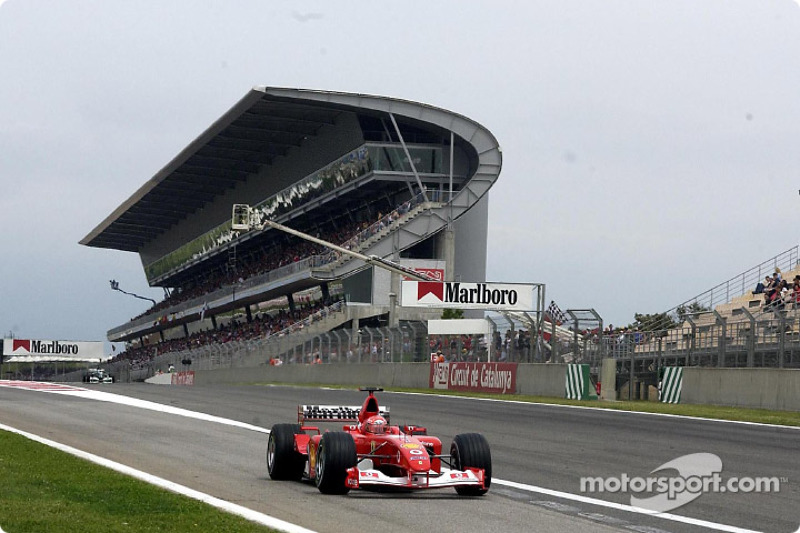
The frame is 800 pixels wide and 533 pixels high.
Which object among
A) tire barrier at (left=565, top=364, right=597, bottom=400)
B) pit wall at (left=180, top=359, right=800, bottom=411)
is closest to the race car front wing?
pit wall at (left=180, top=359, right=800, bottom=411)

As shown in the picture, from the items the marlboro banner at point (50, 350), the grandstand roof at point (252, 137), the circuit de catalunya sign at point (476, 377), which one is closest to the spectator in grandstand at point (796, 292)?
the circuit de catalunya sign at point (476, 377)

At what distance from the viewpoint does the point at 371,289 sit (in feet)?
214

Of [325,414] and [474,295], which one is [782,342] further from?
[474,295]

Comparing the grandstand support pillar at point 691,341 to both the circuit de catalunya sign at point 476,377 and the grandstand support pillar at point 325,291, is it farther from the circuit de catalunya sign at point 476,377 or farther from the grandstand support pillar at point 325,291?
the grandstand support pillar at point 325,291

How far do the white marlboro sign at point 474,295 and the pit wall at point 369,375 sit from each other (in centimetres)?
412

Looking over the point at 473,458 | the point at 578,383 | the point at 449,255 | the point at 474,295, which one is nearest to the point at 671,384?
the point at 578,383

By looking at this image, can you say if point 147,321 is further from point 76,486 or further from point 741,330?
point 76,486

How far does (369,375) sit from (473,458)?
32.7m

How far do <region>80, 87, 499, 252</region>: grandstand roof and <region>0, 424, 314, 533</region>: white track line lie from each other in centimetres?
4602

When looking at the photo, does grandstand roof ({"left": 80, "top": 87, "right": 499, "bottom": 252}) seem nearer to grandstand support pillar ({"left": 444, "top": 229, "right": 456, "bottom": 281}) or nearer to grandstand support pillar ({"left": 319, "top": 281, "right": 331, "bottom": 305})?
grandstand support pillar ({"left": 444, "top": 229, "right": 456, "bottom": 281})

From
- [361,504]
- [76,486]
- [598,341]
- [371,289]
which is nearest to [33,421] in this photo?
[76,486]

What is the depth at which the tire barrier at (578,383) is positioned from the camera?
29.5 metres

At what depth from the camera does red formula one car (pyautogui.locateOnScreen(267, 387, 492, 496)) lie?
10125mm

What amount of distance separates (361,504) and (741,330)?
17.4 metres
